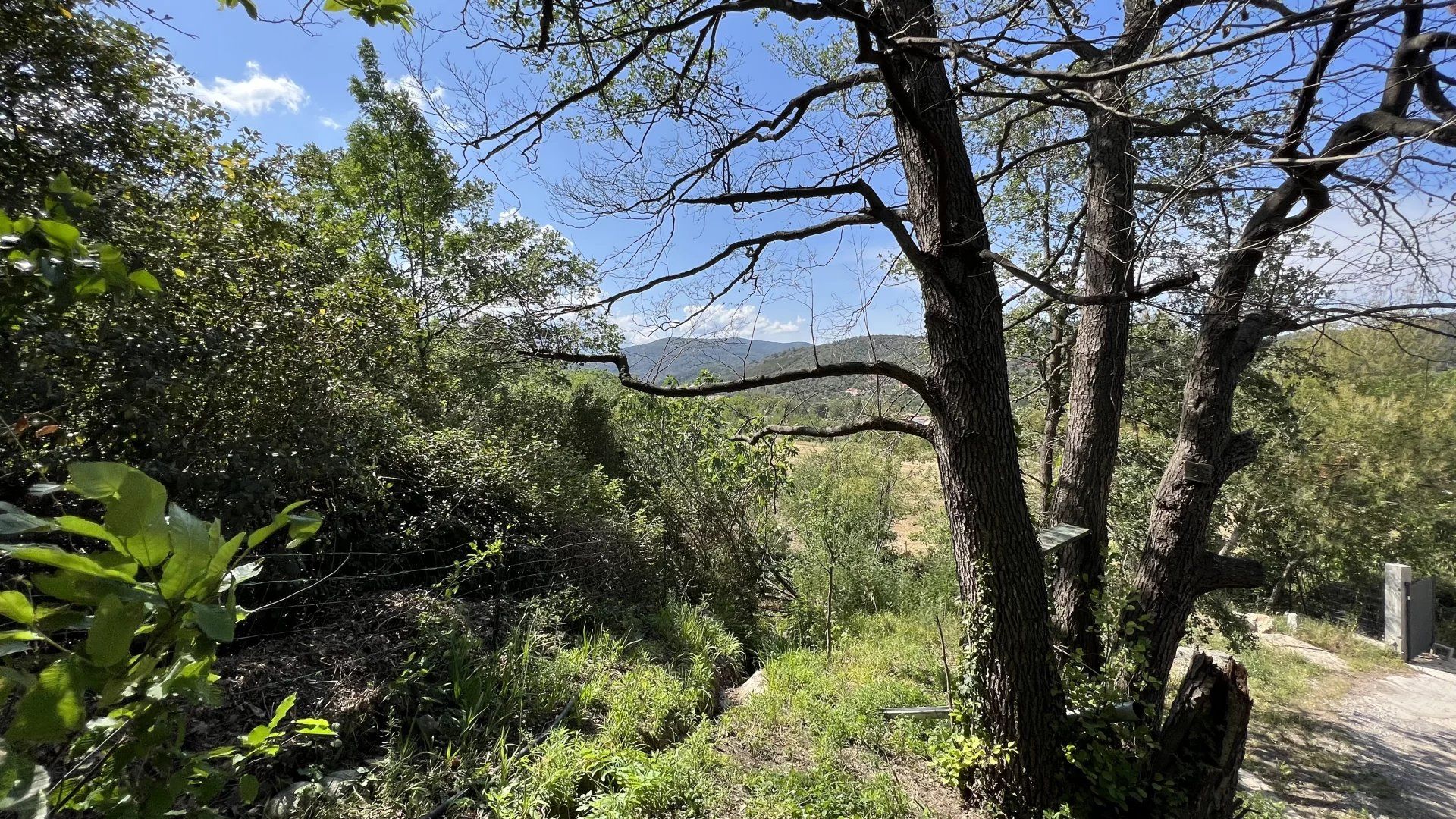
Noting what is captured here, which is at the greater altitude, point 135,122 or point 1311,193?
point 135,122

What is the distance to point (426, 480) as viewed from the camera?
4.62 metres

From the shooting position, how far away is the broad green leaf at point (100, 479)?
1.36ft

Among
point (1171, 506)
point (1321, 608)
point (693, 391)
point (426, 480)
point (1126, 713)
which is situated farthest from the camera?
point (1321, 608)

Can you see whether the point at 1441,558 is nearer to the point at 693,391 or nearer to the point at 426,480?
the point at 693,391

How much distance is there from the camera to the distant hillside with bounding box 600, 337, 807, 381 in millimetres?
2691

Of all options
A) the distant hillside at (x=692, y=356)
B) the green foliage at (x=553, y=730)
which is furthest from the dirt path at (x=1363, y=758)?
the distant hillside at (x=692, y=356)

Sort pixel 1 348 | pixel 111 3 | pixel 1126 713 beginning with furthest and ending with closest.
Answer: pixel 1126 713 < pixel 1 348 < pixel 111 3

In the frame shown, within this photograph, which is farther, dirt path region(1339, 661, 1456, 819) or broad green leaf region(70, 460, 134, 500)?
dirt path region(1339, 661, 1456, 819)

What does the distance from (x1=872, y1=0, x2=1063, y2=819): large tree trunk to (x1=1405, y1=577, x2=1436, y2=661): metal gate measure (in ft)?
42.4

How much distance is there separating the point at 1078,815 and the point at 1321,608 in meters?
16.6

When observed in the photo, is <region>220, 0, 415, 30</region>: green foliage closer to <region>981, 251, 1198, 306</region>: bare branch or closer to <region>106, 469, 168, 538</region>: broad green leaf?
<region>106, 469, 168, 538</region>: broad green leaf

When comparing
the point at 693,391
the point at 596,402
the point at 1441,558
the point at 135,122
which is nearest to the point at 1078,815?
the point at 693,391

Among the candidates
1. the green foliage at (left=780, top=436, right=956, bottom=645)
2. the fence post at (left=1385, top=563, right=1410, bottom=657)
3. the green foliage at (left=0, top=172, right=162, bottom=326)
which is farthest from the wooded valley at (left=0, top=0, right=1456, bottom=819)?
the fence post at (left=1385, top=563, right=1410, bottom=657)

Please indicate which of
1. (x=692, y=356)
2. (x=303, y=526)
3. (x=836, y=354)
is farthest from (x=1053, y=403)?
(x=303, y=526)
